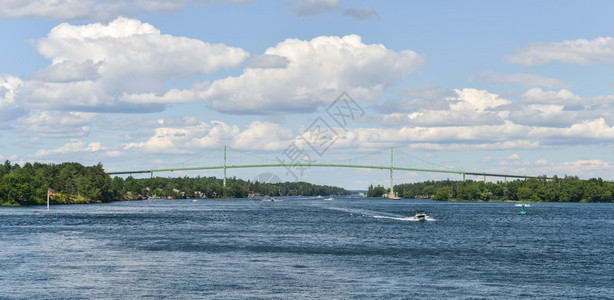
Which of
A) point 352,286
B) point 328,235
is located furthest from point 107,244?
point 352,286

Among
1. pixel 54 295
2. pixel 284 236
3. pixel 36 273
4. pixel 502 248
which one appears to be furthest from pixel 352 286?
pixel 284 236

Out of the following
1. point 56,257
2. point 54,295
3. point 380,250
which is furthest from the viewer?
point 380,250

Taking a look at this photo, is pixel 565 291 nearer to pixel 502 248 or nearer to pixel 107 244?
pixel 502 248

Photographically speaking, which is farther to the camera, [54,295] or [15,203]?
[15,203]

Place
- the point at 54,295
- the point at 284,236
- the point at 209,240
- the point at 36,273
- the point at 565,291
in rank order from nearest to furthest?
the point at 54,295, the point at 565,291, the point at 36,273, the point at 209,240, the point at 284,236

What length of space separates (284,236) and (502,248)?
24.0 meters

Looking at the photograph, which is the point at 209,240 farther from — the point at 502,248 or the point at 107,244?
the point at 502,248

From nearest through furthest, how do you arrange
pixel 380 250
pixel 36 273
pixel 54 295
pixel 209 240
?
pixel 54 295, pixel 36 273, pixel 380 250, pixel 209 240

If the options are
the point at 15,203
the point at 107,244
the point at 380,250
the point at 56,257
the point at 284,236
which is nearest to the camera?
the point at 56,257

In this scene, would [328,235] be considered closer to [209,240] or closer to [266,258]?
[209,240]

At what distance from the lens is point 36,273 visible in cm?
4209

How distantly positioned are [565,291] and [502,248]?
83.6 feet

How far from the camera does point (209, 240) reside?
6712 centimetres

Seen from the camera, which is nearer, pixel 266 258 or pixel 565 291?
pixel 565 291
